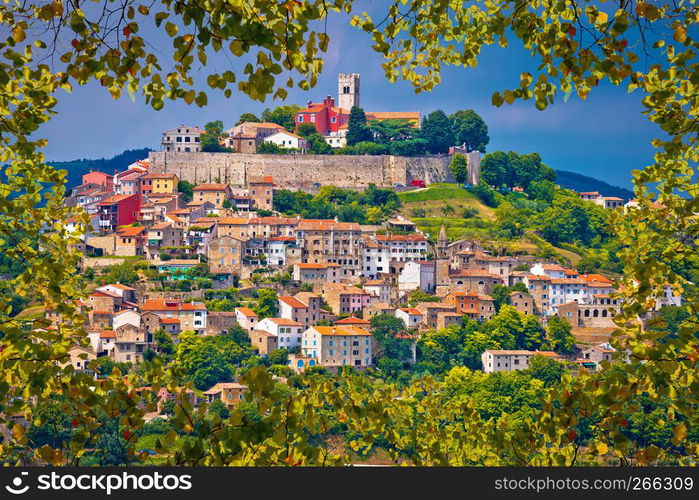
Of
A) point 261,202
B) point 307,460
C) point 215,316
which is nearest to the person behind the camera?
point 307,460

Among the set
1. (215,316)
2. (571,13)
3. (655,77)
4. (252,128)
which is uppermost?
(252,128)

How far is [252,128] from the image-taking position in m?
65.9

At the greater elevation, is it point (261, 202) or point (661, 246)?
point (261, 202)

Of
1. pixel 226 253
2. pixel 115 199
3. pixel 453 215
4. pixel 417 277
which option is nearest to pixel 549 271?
pixel 417 277

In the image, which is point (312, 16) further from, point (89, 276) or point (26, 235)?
point (89, 276)

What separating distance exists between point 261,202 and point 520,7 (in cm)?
5234

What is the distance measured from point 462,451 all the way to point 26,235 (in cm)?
325

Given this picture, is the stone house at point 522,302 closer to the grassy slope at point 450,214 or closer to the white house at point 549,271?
the white house at point 549,271

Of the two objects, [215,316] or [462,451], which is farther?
[215,316]

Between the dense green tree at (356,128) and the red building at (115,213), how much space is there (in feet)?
Result: 57.2

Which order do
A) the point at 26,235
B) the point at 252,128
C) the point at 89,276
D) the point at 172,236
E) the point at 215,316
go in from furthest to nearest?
the point at 252,128 < the point at 172,236 < the point at 89,276 < the point at 215,316 < the point at 26,235

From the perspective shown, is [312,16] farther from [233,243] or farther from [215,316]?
[233,243]

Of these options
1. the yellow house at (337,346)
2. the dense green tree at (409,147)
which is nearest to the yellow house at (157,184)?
the dense green tree at (409,147)
